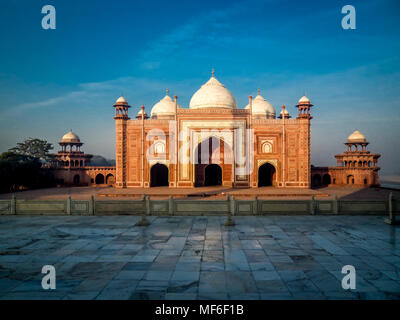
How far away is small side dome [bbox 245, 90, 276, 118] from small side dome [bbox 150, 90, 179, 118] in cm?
874

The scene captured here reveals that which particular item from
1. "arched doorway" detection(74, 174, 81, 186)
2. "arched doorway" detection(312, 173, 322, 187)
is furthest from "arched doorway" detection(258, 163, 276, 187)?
"arched doorway" detection(74, 174, 81, 186)

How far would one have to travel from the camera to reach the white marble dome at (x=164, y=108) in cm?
2722

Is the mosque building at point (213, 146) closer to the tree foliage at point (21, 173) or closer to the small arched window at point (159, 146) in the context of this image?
the small arched window at point (159, 146)

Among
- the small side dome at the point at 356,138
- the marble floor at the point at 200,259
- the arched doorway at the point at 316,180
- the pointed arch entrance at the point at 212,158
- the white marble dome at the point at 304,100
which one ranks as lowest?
the marble floor at the point at 200,259

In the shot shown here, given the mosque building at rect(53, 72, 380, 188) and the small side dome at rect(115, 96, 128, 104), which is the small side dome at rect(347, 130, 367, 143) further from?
the small side dome at rect(115, 96, 128, 104)

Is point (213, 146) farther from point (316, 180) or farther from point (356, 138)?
point (356, 138)

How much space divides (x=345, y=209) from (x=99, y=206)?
8930 millimetres

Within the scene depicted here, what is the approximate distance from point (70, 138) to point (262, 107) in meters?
21.6

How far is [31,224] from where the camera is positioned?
26.8 ft

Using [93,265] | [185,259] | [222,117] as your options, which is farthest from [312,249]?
[222,117]

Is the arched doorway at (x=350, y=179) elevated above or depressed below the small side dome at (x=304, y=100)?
Result: below

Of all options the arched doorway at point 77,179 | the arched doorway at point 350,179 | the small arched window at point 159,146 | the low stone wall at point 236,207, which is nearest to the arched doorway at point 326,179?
the arched doorway at point 350,179

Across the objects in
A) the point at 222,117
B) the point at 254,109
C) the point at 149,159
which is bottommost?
the point at 149,159

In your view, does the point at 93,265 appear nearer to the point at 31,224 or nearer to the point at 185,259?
the point at 185,259
